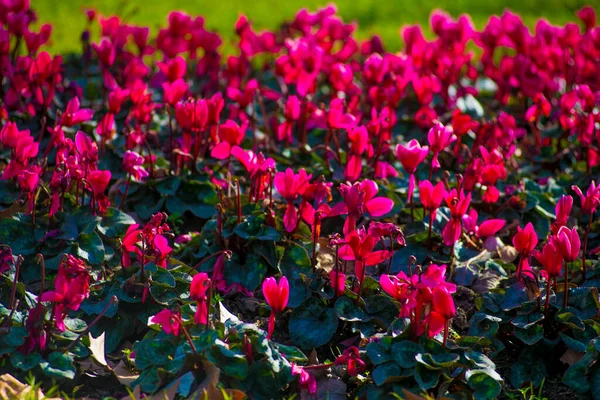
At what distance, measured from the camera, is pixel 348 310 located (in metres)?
2.76

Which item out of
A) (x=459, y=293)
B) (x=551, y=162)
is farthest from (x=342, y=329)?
(x=551, y=162)

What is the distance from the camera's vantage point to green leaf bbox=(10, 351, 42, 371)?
2.37 m

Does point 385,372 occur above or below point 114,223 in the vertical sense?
below

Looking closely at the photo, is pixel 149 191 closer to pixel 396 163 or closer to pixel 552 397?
pixel 396 163

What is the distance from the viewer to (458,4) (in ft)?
29.2

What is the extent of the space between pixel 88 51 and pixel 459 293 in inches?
119

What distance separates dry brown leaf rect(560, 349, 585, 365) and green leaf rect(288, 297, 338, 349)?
2.47 ft

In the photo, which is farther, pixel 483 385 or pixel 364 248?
pixel 364 248

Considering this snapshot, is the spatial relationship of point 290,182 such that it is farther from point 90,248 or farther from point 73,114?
point 73,114

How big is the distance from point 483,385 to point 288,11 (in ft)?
21.4

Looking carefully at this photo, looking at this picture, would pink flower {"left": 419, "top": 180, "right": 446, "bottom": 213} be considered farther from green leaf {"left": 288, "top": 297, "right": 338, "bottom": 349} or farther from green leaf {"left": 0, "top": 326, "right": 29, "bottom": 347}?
green leaf {"left": 0, "top": 326, "right": 29, "bottom": 347}

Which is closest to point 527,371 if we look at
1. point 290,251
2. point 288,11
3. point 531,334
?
point 531,334

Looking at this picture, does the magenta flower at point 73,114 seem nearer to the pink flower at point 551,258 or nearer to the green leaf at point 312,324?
the green leaf at point 312,324

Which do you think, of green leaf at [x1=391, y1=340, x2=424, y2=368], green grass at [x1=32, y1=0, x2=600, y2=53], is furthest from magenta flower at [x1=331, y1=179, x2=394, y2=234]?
green grass at [x1=32, y1=0, x2=600, y2=53]
